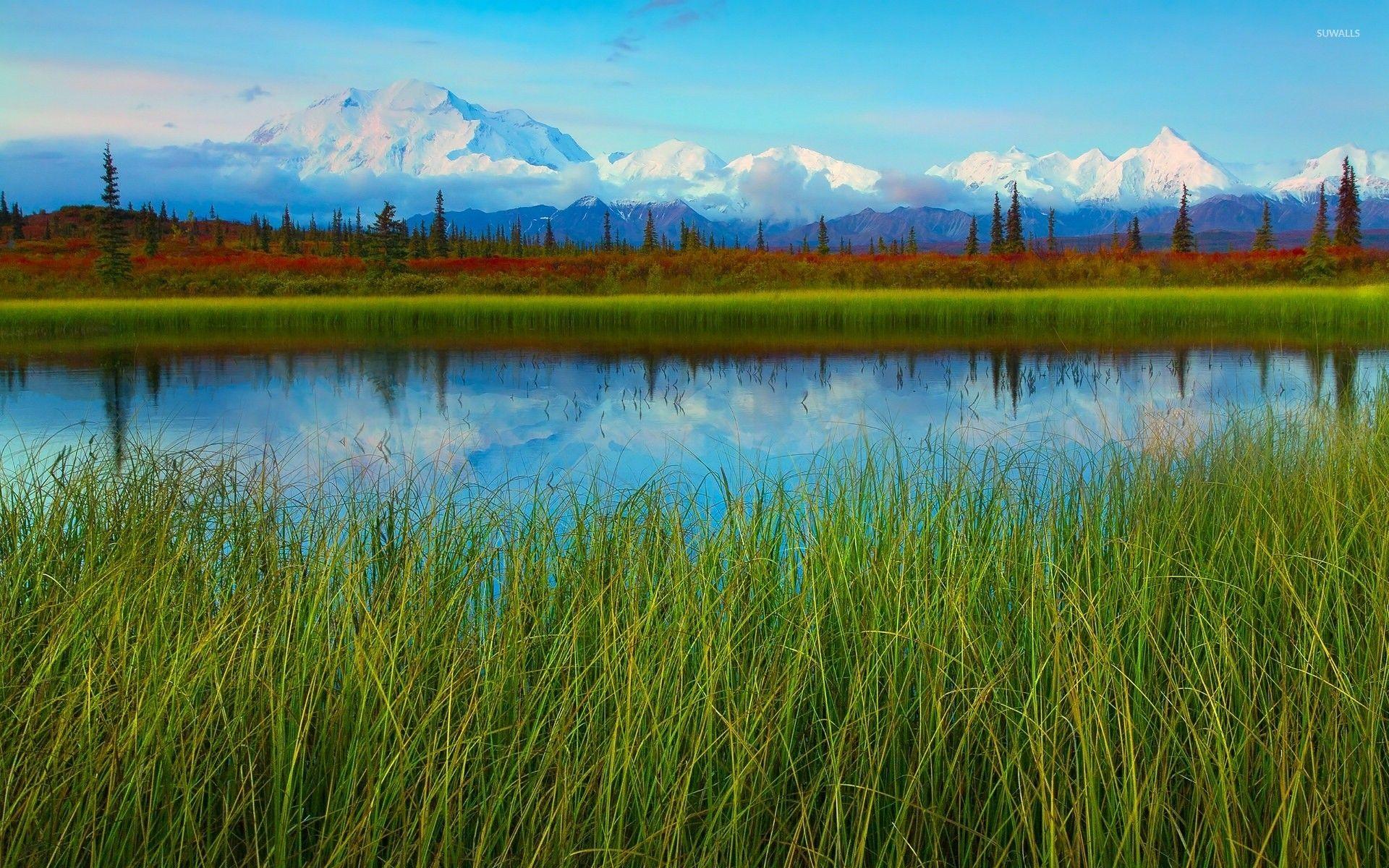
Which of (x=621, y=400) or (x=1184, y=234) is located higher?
(x=1184, y=234)

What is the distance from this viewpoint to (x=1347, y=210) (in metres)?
50.3

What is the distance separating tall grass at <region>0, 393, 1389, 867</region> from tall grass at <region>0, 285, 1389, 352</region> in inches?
675

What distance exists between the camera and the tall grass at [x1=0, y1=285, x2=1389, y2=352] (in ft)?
69.1

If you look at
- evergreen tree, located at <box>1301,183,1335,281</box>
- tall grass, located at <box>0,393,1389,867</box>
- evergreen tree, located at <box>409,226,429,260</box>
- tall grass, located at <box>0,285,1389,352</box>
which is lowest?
tall grass, located at <box>0,393,1389,867</box>

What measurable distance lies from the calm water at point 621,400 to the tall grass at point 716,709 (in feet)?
10.1

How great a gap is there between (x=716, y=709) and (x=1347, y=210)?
59.8 m

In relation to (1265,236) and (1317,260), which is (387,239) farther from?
(1265,236)

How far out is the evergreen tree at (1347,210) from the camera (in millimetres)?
48875

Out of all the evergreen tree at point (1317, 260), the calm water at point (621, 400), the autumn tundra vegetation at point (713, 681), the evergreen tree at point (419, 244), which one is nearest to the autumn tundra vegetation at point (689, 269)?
the evergreen tree at point (1317, 260)

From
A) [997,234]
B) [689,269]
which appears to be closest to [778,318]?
[689,269]

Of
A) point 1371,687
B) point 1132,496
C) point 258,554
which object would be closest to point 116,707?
point 258,554

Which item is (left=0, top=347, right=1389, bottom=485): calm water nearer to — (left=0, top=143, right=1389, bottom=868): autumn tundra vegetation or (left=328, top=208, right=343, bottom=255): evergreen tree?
(left=0, top=143, right=1389, bottom=868): autumn tundra vegetation

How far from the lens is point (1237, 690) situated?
2.72m

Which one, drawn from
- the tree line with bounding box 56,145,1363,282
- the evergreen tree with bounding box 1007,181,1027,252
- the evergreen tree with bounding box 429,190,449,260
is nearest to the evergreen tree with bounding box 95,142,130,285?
the tree line with bounding box 56,145,1363,282
